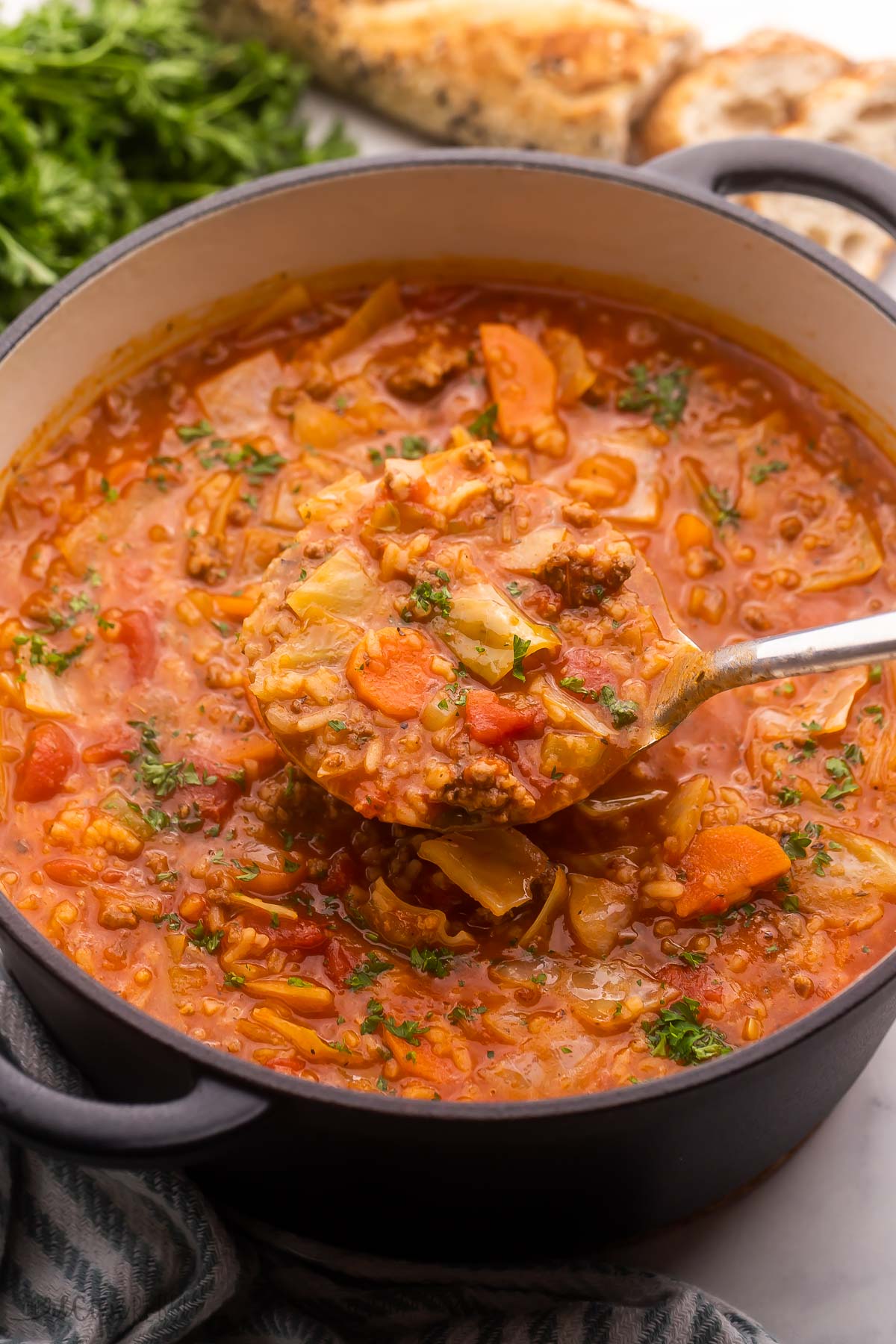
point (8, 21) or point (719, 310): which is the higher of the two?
point (8, 21)

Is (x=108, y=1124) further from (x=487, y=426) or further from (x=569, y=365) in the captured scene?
(x=569, y=365)

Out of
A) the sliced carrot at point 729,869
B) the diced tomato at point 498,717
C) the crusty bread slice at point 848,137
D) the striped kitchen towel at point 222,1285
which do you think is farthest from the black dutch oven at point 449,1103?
the crusty bread slice at point 848,137

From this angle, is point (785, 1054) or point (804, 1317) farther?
point (804, 1317)

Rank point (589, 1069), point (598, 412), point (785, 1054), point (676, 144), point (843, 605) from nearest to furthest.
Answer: point (785, 1054), point (589, 1069), point (843, 605), point (598, 412), point (676, 144)

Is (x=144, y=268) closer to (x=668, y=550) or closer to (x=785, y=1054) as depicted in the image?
(x=668, y=550)

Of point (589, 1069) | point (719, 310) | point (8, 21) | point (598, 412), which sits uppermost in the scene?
point (8, 21)

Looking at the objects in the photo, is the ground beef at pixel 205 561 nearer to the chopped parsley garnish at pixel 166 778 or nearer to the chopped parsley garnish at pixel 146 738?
the chopped parsley garnish at pixel 146 738

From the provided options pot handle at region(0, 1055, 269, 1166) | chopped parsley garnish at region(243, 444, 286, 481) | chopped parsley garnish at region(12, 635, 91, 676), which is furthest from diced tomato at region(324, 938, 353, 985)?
chopped parsley garnish at region(243, 444, 286, 481)

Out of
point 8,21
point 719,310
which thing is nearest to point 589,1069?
point 719,310
